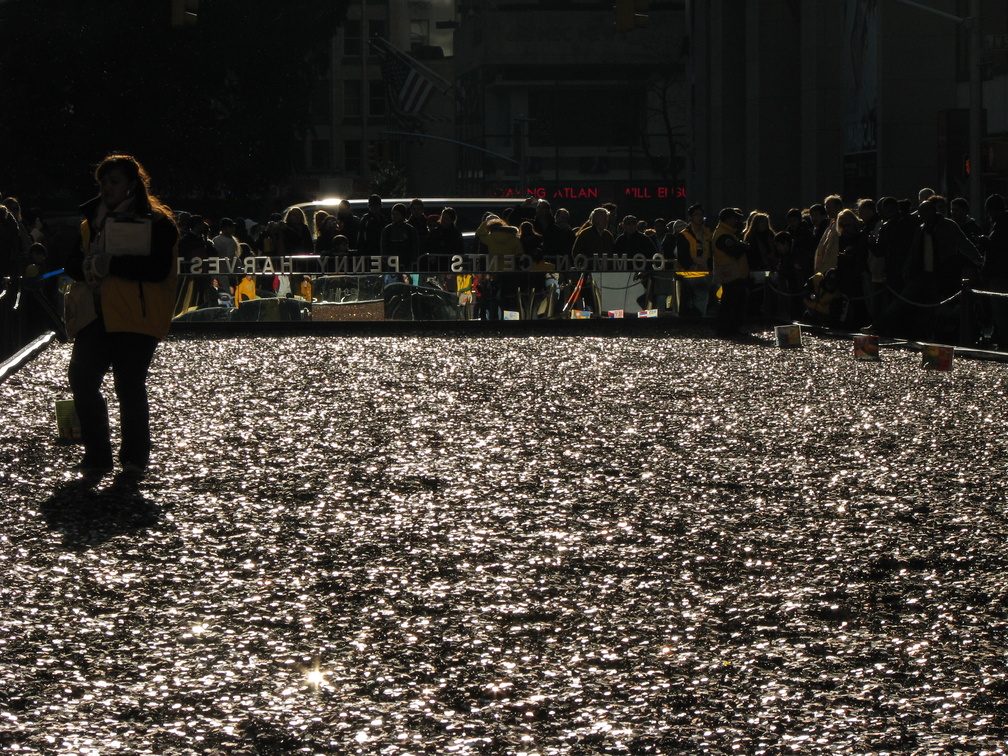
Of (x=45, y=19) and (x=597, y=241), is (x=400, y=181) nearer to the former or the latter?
(x=45, y=19)

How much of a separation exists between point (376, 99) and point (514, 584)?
118638mm

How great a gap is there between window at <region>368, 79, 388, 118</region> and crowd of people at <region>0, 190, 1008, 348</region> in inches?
3710

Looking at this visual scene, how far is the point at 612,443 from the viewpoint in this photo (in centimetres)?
1158

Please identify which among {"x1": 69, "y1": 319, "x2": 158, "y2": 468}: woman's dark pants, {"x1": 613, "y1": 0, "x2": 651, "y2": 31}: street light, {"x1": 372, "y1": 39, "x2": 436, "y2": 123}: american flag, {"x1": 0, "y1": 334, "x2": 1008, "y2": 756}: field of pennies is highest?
{"x1": 372, "y1": 39, "x2": 436, "y2": 123}: american flag

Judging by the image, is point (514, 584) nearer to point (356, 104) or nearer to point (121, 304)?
point (121, 304)

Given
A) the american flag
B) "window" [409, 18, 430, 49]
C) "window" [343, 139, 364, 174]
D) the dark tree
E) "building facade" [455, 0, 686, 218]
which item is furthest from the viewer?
"window" [409, 18, 430, 49]

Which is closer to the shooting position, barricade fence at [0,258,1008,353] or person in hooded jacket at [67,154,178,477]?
person in hooded jacket at [67,154,178,477]

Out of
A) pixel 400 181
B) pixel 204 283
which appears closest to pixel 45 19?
pixel 204 283

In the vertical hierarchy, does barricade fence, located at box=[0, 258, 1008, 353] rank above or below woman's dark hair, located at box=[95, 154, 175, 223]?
below

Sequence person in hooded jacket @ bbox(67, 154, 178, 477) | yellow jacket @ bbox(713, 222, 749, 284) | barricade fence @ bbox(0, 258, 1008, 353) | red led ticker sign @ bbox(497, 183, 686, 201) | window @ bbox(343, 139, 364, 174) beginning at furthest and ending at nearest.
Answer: window @ bbox(343, 139, 364, 174), red led ticker sign @ bbox(497, 183, 686, 201), barricade fence @ bbox(0, 258, 1008, 353), yellow jacket @ bbox(713, 222, 749, 284), person in hooded jacket @ bbox(67, 154, 178, 477)

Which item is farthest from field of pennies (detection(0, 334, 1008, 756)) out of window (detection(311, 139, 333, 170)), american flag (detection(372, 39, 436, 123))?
window (detection(311, 139, 333, 170))

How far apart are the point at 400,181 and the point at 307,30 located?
7015 centimetres

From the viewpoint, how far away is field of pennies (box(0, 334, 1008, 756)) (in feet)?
16.6

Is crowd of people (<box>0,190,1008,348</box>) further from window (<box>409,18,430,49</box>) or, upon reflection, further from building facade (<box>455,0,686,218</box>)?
window (<box>409,18,430,49</box>)
